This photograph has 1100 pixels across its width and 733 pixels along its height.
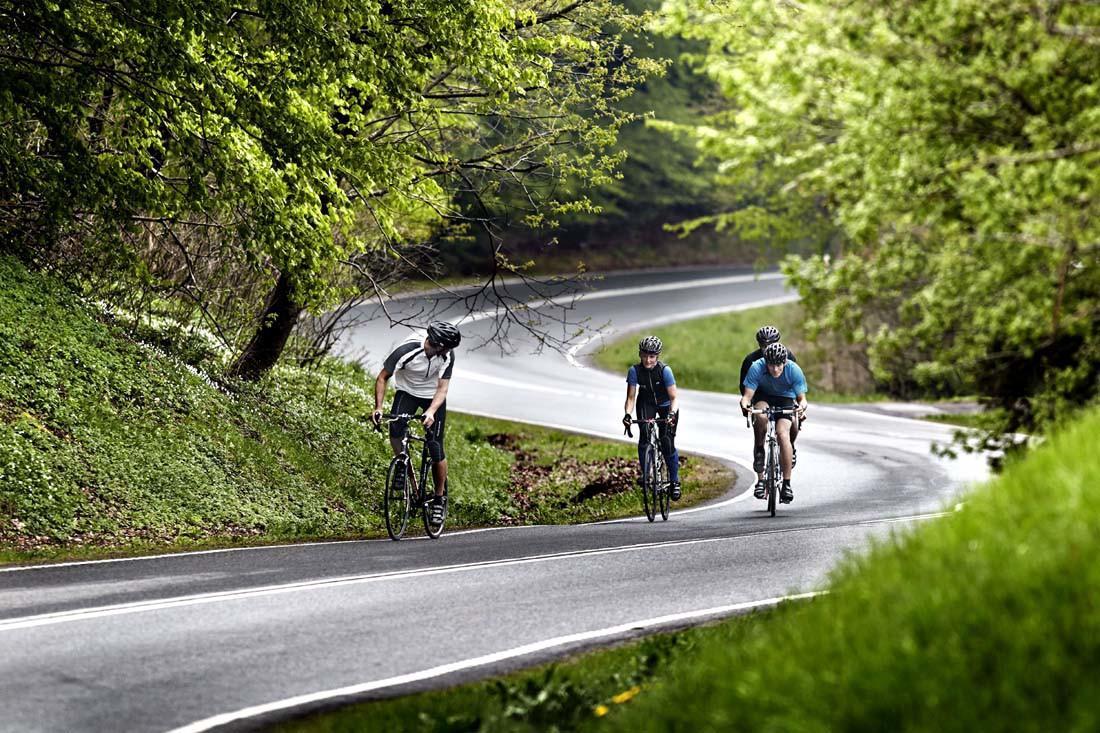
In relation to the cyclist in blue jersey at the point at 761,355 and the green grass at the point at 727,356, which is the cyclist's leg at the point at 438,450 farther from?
the green grass at the point at 727,356

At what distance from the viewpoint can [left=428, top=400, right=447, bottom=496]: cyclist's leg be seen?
1377cm

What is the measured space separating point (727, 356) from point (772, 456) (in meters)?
22.8

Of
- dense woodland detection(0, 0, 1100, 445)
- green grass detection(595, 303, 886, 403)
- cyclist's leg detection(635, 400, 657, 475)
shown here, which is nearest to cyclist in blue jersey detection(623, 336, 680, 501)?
cyclist's leg detection(635, 400, 657, 475)

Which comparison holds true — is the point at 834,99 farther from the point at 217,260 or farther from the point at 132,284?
the point at 217,260

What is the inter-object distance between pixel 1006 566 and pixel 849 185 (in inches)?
141

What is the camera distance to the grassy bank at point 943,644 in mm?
4871

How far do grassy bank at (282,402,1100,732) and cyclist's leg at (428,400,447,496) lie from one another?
707 centimetres

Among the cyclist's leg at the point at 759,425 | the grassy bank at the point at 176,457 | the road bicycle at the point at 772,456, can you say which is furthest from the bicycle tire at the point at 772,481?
the grassy bank at the point at 176,457

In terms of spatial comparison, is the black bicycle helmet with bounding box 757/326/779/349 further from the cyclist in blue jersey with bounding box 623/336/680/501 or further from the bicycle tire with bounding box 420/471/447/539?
the bicycle tire with bounding box 420/471/447/539

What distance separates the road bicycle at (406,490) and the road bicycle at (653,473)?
234 centimetres

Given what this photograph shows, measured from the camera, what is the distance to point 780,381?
51.9ft

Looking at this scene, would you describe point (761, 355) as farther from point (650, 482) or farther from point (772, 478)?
point (650, 482)

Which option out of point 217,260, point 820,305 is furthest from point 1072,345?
point 217,260

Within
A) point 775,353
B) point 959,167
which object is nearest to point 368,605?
point 959,167
